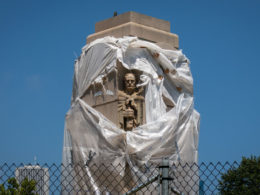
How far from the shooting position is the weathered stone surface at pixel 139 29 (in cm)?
1334

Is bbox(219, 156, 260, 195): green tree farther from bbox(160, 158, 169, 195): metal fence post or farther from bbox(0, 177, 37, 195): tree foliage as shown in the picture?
bbox(0, 177, 37, 195): tree foliage

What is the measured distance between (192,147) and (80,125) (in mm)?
2781

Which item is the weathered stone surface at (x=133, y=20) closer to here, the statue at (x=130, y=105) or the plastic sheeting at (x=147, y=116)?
the plastic sheeting at (x=147, y=116)

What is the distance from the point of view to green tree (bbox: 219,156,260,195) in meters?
8.41

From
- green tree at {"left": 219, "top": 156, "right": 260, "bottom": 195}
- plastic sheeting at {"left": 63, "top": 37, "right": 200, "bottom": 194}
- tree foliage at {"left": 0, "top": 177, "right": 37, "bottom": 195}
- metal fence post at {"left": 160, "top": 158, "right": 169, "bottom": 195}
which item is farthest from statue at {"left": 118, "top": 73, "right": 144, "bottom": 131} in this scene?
metal fence post at {"left": 160, "top": 158, "right": 169, "bottom": 195}

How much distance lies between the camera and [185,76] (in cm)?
1376

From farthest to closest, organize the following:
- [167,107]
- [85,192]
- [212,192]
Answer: [167,107] < [85,192] < [212,192]

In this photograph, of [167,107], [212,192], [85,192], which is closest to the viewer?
[212,192]

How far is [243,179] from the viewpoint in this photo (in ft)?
28.1

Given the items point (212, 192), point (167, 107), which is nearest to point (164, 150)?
point (167, 107)

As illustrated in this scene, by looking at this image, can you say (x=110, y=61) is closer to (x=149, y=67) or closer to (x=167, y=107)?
(x=149, y=67)

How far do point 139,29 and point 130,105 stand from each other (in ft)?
6.22

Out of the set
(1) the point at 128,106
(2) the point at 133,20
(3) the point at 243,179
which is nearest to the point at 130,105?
(1) the point at 128,106

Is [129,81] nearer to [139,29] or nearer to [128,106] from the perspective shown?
[128,106]
